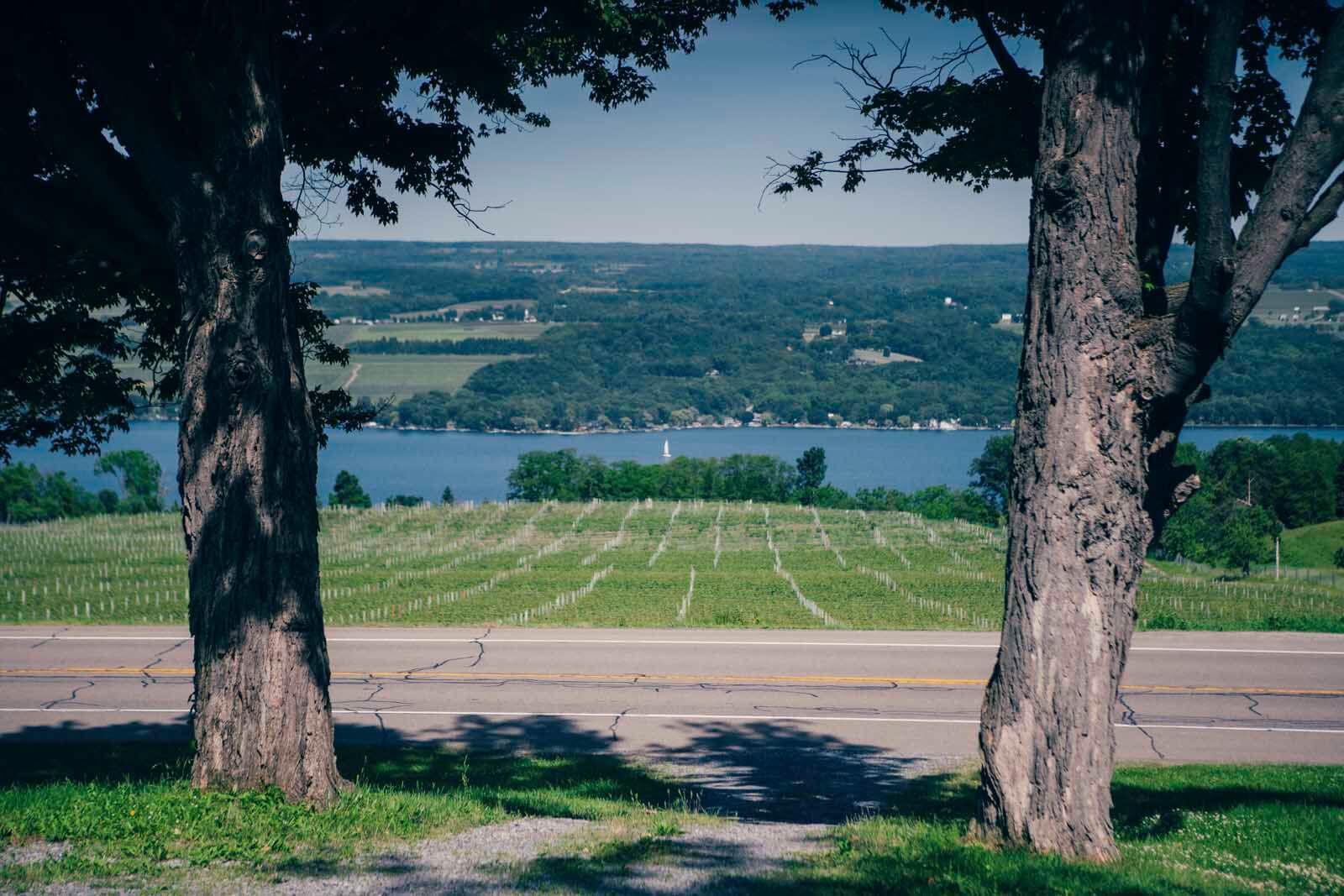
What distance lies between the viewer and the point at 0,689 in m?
14.9

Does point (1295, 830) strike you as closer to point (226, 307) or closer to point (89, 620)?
point (226, 307)

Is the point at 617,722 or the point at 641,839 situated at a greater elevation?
the point at 641,839

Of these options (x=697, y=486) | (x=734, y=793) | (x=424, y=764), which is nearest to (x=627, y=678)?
(x=424, y=764)

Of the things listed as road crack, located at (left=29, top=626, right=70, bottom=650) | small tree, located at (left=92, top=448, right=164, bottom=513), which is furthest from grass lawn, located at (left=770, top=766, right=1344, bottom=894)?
small tree, located at (left=92, top=448, right=164, bottom=513)

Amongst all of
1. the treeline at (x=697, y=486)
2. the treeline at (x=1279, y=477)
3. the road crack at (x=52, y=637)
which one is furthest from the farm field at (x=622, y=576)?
the treeline at (x=1279, y=477)

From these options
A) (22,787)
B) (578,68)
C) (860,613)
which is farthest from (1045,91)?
(860,613)

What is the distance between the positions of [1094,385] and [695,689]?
9907mm

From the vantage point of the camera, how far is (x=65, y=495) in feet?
320

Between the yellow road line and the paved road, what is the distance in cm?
5

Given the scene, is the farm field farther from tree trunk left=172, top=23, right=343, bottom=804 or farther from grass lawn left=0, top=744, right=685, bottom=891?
tree trunk left=172, top=23, right=343, bottom=804

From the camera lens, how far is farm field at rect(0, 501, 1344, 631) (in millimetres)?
23469

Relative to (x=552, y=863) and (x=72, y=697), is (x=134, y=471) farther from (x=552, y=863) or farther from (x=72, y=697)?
(x=552, y=863)

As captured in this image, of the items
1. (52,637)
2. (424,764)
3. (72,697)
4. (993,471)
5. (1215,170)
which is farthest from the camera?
(993,471)

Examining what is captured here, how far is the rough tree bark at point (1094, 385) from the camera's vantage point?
19.2ft
